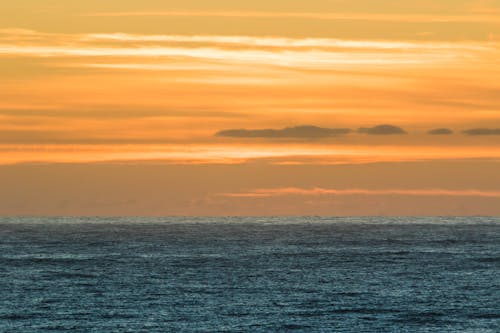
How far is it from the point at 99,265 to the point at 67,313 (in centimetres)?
5755

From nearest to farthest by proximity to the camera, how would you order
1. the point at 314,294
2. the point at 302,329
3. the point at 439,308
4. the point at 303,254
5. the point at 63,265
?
1. the point at 302,329
2. the point at 439,308
3. the point at 314,294
4. the point at 63,265
5. the point at 303,254

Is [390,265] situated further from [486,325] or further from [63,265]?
[486,325]

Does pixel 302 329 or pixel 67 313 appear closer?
pixel 302 329

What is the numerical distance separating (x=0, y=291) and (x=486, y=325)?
52.9 meters

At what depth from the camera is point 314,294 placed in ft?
376

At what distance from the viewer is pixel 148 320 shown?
302 feet

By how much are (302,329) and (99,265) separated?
70.2 m

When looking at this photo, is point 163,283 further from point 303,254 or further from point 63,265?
point 303,254

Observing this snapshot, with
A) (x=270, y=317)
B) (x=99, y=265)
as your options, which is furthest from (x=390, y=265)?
(x=270, y=317)

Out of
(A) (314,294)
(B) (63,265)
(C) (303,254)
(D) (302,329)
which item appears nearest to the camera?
(D) (302,329)

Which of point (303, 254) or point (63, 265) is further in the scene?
point (303, 254)

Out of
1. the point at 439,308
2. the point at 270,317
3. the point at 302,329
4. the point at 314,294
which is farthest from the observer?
the point at 314,294

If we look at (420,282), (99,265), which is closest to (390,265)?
(420,282)

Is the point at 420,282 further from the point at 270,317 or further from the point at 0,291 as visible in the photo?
the point at 0,291
